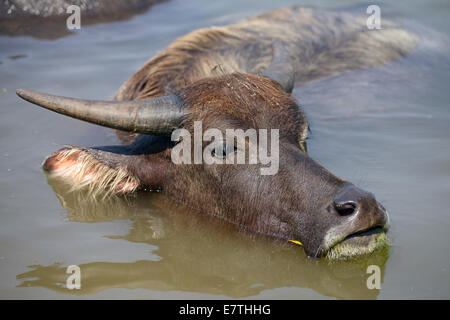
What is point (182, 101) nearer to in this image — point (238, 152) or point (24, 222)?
point (238, 152)

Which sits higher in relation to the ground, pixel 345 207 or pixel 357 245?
pixel 345 207

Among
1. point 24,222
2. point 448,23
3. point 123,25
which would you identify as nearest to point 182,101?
point 24,222

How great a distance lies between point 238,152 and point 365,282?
4.27 ft

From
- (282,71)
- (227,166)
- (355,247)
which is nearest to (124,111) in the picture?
(227,166)

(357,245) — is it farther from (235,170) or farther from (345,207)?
(235,170)

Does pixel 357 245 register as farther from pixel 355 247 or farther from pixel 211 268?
pixel 211 268

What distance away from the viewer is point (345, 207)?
371 centimetres

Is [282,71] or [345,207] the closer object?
[345,207]

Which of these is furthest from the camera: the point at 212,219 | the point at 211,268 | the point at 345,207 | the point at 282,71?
the point at 282,71

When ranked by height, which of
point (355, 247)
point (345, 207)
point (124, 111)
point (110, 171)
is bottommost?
point (355, 247)

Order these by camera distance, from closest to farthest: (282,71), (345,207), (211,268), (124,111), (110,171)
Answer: (345,207), (211,268), (124,111), (110,171), (282,71)

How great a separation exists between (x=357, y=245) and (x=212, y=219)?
4.04 ft

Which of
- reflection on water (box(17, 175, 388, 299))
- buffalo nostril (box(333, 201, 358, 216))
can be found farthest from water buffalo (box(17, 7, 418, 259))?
reflection on water (box(17, 175, 388, 299))

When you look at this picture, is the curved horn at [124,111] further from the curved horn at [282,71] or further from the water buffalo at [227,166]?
the curved horn at [282,71]
